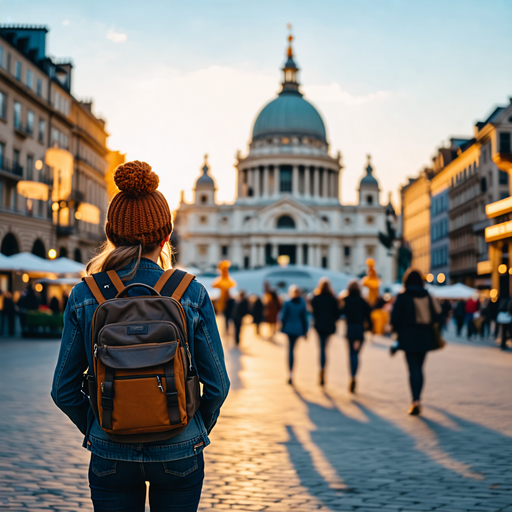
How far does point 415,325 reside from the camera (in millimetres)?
9383

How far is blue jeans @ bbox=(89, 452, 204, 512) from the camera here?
275cm

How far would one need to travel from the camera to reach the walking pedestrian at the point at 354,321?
38.0 feet

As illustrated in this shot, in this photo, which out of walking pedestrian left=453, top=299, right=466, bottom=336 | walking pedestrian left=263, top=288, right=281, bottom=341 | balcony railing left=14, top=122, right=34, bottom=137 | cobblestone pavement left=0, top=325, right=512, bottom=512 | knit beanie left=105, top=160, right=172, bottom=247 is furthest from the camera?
balcony railing left=14, top=122, right=34, bottom=137

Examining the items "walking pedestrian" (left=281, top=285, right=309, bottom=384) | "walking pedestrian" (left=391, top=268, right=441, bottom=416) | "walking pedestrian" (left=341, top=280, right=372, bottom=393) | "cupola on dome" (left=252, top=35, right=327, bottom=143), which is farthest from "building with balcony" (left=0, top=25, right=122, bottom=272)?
"cupola on dome" (left=252, top=35, right=327, bottom=143)

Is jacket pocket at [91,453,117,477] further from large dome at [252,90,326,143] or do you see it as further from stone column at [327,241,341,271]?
large dome at [252,90,326,143]

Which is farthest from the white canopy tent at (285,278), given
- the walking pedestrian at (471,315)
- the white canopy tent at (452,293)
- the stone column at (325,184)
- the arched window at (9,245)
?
the stone column at (325,184)

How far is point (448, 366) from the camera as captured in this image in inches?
635

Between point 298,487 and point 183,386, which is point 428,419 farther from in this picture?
point 183,386

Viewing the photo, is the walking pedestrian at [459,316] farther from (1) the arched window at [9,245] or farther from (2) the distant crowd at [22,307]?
(1) the arched window at [9,245]

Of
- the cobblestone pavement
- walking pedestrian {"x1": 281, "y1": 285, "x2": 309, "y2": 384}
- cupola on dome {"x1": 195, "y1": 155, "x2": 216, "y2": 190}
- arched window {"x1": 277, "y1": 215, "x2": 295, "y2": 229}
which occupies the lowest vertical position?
the cobblestone pavement

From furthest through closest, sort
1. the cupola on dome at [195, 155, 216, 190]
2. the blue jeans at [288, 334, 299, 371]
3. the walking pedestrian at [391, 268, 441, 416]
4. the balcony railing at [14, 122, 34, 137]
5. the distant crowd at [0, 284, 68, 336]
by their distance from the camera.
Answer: the cupola on dome at [195, 155, 216, 190] → the balcony railing at [14, 122, 34, 137] → the distant crowd at [0, 284, 68, 336] → the blue jeans at [288, 334, 299, 371] → the walking pedestrian at [391, 268, 441, 416]

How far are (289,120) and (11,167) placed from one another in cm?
8219

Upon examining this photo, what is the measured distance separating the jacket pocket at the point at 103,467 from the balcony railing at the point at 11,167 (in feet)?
120

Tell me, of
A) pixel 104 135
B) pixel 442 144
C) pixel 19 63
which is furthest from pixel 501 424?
pixel 442 144
